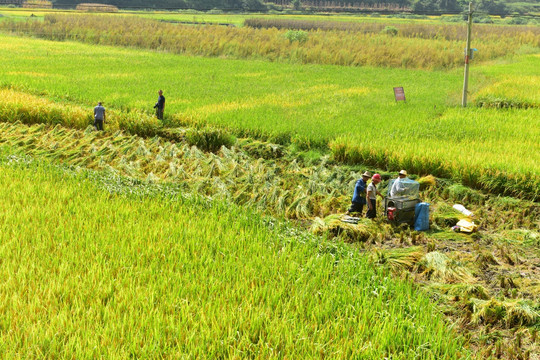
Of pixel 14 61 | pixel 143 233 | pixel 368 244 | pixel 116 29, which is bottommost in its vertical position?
pixel 368 244

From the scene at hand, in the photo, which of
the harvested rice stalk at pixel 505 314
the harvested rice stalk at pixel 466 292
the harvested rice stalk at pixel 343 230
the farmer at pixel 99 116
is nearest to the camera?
the harvested rice stalk at pixel 505 314

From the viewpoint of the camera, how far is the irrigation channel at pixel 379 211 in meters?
4.92

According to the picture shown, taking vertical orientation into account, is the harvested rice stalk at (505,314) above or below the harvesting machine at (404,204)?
below

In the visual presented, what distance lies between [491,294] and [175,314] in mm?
3278

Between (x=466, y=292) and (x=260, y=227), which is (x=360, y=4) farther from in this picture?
(x=466, y=292)

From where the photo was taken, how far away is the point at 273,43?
33.3m

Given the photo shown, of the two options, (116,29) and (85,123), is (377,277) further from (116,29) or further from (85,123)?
(116,29)

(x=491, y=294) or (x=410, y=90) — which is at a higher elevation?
(x=410, y=90)

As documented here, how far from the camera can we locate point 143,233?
18.9 ft

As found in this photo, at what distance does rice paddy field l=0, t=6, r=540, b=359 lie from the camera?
3.93 m

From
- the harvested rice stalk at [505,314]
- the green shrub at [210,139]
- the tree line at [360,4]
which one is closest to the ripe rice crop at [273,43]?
the green shrub at [210,139]

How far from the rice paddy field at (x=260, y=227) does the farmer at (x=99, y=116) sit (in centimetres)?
35

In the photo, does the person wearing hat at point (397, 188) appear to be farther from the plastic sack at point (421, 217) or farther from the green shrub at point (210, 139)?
the green shrub at point (210, 139)

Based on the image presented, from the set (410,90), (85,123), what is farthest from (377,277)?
(410,90)
